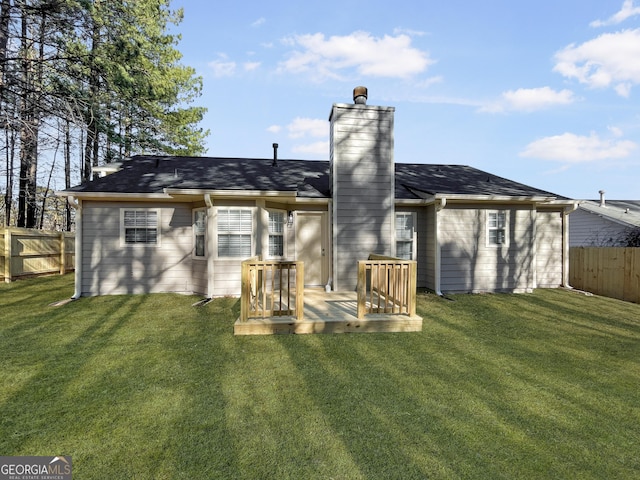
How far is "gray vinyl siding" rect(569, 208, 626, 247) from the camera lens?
39.2 feet

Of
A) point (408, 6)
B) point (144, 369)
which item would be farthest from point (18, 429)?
point (408, 6)

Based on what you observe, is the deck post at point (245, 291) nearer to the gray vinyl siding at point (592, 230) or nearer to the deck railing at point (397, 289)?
the deck railing at point (397, 289)

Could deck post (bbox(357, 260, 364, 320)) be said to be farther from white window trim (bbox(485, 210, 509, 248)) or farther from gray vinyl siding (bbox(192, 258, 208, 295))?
white window trim (bbox(485, 210, 509, 248))

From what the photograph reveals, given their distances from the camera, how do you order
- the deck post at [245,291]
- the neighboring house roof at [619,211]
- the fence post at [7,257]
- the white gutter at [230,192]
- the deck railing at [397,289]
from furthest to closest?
the neighboring house roof at [619,211], the fence post at [7,257], the white gutter at [230,192], the deck railing at [397,289], the deck post at [245,291]

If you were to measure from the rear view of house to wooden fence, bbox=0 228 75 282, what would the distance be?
4.59m

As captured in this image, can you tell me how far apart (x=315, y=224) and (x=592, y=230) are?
1326 centimetres

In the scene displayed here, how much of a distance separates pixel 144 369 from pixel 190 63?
17.1 meters

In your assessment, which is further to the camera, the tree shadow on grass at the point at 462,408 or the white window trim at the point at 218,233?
the white window trim at the point at 218,233

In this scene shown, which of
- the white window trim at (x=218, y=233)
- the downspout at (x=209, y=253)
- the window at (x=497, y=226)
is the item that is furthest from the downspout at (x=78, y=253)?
the window at (x=497, y=226)

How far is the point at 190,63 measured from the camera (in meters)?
15.6

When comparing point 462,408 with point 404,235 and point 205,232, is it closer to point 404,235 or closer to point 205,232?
point 404,235

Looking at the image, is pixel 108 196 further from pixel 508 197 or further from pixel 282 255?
pixel 508 197

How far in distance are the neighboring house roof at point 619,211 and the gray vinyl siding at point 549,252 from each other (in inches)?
131

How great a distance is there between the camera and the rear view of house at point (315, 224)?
23.8ft
